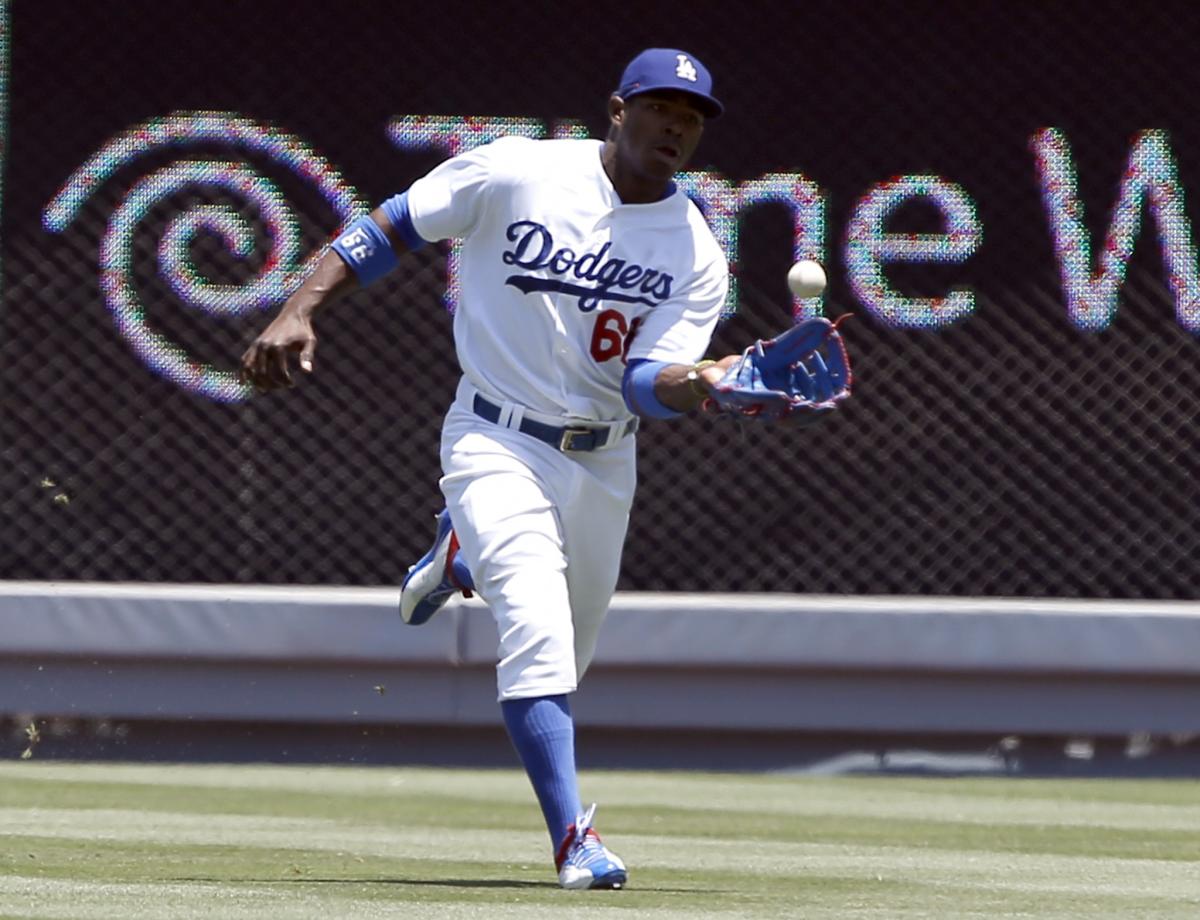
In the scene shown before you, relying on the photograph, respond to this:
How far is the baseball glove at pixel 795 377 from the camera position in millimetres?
4082

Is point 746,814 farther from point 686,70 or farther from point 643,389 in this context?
point 686,70

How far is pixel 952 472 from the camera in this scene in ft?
23.4

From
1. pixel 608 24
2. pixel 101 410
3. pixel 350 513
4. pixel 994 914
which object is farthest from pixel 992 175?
pixel 994 914

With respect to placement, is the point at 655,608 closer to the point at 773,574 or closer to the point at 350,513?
the point at 773,574

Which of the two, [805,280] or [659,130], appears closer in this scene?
[805,280]

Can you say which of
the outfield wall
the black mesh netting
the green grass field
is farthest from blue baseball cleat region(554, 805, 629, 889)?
the black mesh netting

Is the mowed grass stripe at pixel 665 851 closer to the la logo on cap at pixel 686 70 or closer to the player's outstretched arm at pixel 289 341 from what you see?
the player's outstretched arm at pixel 289 341

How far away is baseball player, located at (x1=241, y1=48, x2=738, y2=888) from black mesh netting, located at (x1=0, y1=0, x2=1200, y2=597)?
7.61 feet

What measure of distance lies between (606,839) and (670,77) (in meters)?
1.82

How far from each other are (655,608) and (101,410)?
167 centimetres

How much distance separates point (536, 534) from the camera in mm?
4527

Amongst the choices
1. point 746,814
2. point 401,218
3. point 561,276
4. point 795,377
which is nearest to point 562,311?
point 561,276

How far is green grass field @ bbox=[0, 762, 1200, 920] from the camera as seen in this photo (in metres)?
3.89

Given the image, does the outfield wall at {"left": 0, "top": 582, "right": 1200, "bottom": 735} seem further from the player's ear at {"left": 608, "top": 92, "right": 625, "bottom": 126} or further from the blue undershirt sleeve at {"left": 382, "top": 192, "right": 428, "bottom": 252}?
the player's ear at {"left": 608, "top": 92, "right": 625, "bottom": 126}
